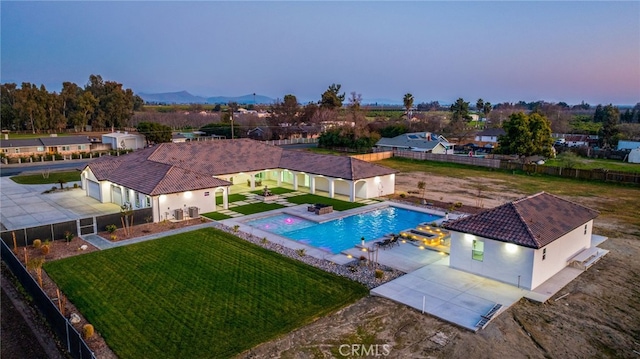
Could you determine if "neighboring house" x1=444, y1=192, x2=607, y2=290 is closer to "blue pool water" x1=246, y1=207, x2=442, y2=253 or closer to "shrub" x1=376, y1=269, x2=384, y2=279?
"shrub" x1=376, y1=269, x2=384, y2=279

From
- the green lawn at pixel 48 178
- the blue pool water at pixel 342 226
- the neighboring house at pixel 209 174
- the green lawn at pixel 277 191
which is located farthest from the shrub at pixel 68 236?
the green lawn at pixel 48 178

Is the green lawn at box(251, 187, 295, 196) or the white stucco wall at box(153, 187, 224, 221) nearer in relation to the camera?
the white stucco wall at box(153, 187, 224, 221)

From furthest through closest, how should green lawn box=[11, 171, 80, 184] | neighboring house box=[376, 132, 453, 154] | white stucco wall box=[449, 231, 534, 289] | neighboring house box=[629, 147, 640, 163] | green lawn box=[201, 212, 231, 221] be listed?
neighboring house box=[376, 132, 453, 154]
neighboring house box=[629, 147, 640, 163]
green lawn box=[11, 171, 80, 184]
green lawn box=[201, 212, 231, 221]
white stucco wall box=[449, 231, 534, 289]

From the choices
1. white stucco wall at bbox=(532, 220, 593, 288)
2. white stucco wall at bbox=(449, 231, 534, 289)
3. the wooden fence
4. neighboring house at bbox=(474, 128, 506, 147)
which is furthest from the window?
neighboring house at bbox=(474, 128, 506, 147)

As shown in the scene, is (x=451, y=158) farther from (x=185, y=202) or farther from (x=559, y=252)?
(x=185, y=202)

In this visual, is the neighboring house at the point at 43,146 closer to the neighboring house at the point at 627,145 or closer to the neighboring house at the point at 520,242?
the neighboring house at the point at 520,242

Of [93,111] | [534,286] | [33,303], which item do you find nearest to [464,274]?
[534,286]
